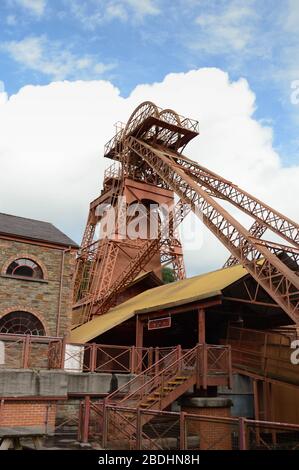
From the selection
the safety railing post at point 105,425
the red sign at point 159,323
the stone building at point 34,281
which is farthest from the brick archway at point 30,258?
the safety railing post at point 105,425

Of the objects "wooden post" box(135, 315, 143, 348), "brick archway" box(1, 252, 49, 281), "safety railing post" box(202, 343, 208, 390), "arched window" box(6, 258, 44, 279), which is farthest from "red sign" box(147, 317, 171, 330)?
"arched window" box(6, 258, 44, 279)

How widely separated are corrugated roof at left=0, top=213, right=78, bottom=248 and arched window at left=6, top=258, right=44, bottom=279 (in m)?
1.16

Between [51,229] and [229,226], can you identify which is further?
[51,229]

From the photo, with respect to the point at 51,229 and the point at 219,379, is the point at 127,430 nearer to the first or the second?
the point at 219,379

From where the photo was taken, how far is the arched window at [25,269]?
68.8 feet

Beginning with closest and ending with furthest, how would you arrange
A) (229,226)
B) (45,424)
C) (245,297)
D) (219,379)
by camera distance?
(45,424), (219,379), (245,297), (229,226)

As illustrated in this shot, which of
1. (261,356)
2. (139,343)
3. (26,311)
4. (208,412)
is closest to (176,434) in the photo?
(208,412)

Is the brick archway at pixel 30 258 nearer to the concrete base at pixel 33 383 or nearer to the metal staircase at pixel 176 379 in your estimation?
the metal staircase at pixel 176 379

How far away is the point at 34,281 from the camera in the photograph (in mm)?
21094

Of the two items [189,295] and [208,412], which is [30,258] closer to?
[189,295]

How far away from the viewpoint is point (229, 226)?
19.6 m

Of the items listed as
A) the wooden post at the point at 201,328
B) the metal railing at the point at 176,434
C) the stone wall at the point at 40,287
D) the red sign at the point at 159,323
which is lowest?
the metal railing at the point at 176,434
